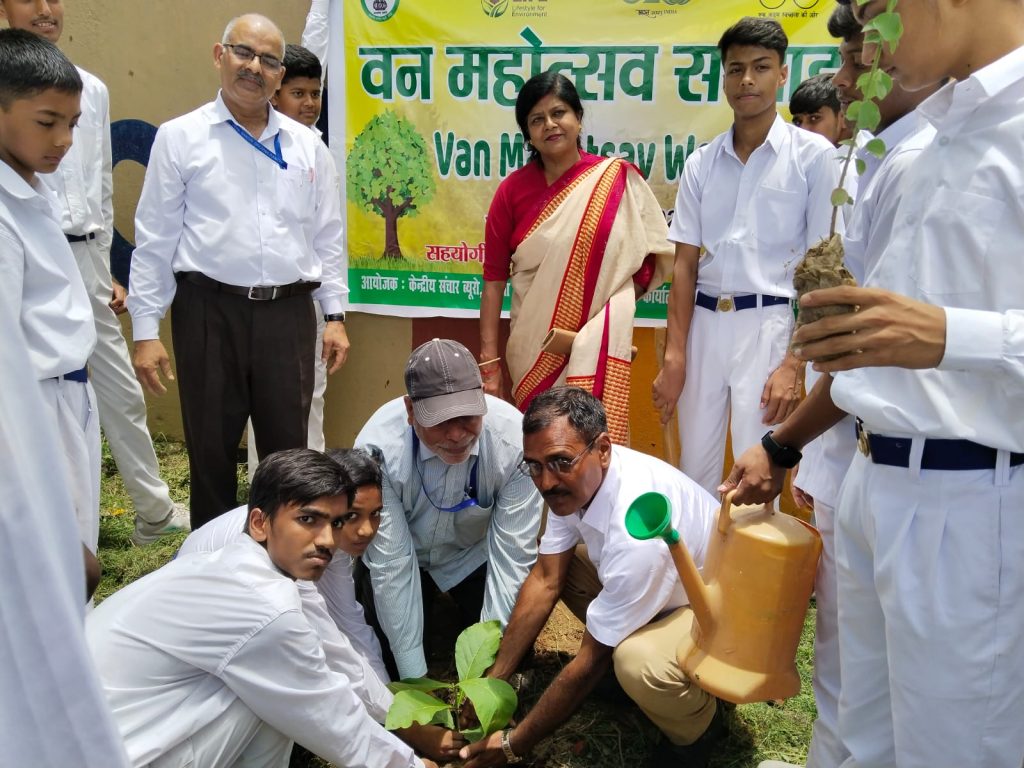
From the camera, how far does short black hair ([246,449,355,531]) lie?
2.22m

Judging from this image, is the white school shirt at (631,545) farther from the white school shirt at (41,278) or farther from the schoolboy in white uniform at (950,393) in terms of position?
the white school shirt at (41,278)

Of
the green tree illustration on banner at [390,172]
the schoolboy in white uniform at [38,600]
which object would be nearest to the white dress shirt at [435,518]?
the green tree illustration on banner at [390,172]

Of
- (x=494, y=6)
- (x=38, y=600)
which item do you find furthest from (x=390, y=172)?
(x=38, y=600)

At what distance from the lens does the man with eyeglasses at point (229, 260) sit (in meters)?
3.24

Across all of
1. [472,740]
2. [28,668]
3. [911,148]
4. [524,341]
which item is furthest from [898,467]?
[524,341]

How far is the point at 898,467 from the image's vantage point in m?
1.48

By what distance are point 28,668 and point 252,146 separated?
2.79m

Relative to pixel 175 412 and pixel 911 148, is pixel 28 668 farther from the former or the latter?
pixel 175 412

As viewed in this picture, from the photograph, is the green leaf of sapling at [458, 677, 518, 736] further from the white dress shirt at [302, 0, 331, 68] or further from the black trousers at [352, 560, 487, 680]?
the white dress shirt at [302, 0, 331, 68]

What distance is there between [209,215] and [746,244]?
6.18 feet

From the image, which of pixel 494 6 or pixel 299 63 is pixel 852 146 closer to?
pixel 494 6

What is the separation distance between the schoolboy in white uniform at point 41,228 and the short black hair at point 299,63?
4.56ft

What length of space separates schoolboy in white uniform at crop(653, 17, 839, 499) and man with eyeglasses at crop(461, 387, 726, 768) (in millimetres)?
616

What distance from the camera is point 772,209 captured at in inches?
117
